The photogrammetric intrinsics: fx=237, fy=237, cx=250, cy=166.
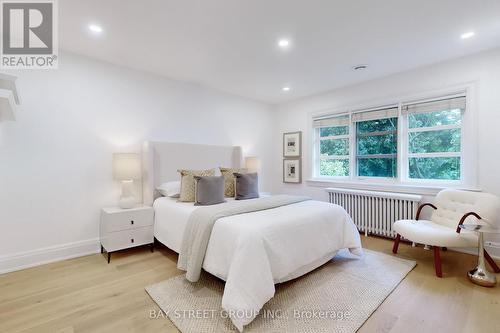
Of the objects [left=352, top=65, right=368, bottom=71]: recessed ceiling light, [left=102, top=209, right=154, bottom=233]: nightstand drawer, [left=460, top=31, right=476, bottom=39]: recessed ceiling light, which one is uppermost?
[left=460, top=31, right=476, bottom=39]: recessed ceiling light

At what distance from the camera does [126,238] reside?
2914mm

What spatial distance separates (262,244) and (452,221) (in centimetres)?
249

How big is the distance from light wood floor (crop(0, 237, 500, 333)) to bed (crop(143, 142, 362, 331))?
50 cm

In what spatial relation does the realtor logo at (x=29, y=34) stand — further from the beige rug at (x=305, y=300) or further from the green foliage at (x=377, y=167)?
the green foliage at (x=377, y=167)

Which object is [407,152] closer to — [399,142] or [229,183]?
[399,142]

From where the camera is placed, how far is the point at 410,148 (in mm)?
3664

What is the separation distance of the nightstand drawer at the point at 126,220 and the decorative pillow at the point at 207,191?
26.9 inches

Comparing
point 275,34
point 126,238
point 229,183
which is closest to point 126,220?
point 126,238

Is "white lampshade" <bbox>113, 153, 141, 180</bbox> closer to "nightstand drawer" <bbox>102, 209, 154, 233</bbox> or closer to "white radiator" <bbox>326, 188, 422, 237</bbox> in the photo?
"nightstand drawer" <bbox>102, 209, 154, 233</bbox>

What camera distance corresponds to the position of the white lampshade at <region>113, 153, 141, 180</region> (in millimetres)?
3014

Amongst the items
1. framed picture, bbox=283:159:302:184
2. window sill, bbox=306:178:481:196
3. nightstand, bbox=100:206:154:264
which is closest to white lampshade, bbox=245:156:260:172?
framed picture, bbox=283:159:302:184

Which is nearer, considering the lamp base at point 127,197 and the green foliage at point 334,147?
the lamp base at point 127,197

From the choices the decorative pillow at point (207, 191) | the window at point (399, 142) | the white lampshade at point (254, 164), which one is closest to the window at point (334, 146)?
the window at point (399, 142)

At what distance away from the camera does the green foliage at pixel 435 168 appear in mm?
3279
